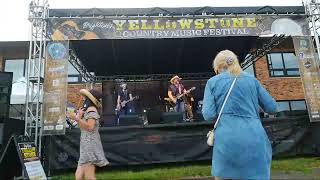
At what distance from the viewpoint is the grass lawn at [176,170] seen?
6680 millimetres

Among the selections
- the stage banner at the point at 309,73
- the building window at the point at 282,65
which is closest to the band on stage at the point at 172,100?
the stage banner at the point at 309,73

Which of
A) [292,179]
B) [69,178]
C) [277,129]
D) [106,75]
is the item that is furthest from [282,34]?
[106,75]

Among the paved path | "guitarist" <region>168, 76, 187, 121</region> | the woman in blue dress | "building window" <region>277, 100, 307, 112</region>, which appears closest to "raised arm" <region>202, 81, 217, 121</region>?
the woman in blue dress

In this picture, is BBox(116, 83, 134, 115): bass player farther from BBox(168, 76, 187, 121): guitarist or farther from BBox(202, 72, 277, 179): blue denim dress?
BBox(202, 72, 277, 179): blue denim dress

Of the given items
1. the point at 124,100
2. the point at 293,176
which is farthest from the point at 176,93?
the point at 293,176

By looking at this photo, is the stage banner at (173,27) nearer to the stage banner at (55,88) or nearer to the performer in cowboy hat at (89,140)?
the stage banner at (55,88)

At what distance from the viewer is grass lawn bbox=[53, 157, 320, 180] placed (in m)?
6.68

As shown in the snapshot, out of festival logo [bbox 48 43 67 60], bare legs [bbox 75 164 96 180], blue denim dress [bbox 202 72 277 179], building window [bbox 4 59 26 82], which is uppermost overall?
building window [bbox 4 59 26 82]

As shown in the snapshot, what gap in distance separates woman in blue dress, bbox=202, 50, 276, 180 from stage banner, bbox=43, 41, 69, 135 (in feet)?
18.8

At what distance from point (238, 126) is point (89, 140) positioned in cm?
223

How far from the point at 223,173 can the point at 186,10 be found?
22.4ft

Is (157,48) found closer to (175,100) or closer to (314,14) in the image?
(175,100)

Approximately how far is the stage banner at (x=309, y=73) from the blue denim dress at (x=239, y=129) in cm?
654

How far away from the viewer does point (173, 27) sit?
332 inches
